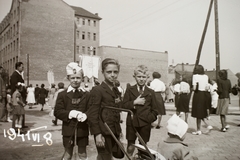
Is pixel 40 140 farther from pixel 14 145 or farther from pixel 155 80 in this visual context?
pixel 155 80

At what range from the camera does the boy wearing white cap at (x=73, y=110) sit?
2486 millimetres

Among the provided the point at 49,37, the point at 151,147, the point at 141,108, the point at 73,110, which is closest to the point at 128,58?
the point at 49,37

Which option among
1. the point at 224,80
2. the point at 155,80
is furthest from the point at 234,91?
the point at 155,80

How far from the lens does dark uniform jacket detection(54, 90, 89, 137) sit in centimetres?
249

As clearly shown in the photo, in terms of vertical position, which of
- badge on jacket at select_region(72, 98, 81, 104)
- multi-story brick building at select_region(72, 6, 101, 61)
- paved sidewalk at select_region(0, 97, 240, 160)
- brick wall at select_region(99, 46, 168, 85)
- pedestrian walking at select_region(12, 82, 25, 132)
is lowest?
paved sidewalk at select_region(0, 97, 240, 160)

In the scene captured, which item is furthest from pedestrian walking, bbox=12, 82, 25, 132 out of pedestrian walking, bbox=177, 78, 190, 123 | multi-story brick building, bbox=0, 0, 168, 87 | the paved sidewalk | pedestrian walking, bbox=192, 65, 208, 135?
multi-story brick building, bbox=0, 0, 168, 87

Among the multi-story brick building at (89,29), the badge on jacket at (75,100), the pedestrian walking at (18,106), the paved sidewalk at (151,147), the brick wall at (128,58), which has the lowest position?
the paved sidewalk at (151,147)

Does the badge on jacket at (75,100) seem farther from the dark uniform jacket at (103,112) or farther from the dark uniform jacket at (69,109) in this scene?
the dark uniform jacket at (103,112)

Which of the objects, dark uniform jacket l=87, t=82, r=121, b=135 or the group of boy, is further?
the group of boy

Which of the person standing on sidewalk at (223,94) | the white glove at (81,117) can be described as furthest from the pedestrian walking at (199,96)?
the white glove at (81,117)

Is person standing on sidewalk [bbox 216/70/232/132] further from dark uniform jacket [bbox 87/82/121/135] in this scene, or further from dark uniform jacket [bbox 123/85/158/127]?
dark uniform jacket [bbox 87/82/121/135]

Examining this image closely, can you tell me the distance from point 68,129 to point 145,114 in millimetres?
845

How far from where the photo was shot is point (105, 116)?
2348mm

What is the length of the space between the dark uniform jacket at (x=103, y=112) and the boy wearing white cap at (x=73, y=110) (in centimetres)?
18
